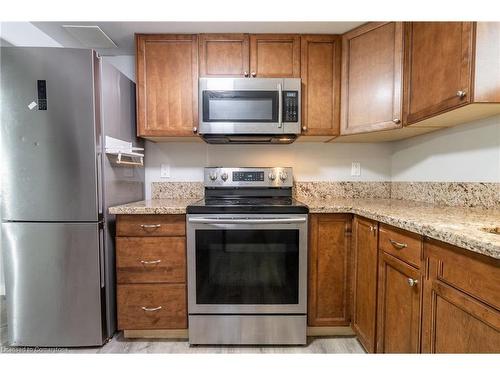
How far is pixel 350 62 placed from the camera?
175cm

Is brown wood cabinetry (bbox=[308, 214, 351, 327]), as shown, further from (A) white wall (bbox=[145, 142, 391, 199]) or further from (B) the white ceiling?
(B) the white ceiling

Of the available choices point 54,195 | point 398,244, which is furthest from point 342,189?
point 54,195

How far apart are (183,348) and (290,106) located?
175 centimetres

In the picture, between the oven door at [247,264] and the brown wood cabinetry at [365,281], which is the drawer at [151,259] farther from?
the brown wood cabinetry at [365,281]

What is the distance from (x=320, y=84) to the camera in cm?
181

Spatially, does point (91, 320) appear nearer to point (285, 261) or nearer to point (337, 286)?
point (285, 261)

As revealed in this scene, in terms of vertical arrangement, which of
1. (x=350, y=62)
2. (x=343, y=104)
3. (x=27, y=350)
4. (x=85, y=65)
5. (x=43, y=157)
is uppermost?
(x=350, y=62)

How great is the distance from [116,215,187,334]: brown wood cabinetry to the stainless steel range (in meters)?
0.08

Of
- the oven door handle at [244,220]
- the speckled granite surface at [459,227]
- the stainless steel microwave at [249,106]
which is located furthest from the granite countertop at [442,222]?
the stainless steel microwave at [249,106]

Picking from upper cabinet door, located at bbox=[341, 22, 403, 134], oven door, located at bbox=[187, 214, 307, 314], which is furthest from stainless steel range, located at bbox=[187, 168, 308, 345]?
upper cabinet door, located at bbox=[341, 22, 403, 134]

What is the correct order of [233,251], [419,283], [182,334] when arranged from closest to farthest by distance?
[419,283] → [233,251] → [182,334]

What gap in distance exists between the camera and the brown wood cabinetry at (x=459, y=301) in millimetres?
707

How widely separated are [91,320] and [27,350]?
0.43 metres
